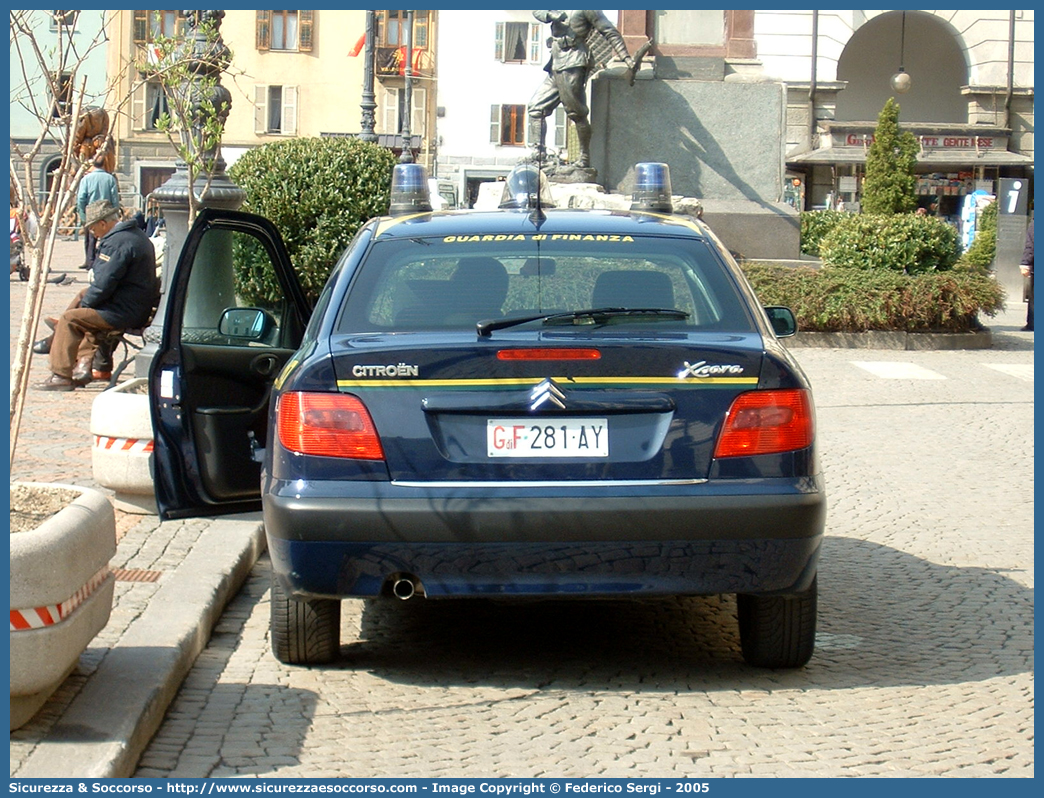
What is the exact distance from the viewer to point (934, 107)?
50.0 metres

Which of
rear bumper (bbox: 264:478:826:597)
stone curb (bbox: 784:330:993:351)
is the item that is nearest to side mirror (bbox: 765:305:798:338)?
rear bumper (bbox: 264:478:826:597)

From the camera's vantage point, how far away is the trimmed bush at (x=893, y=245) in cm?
1911

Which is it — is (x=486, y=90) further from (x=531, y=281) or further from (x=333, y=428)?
(x=333, y=428)

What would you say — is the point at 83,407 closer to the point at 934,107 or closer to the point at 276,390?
the point at 276,390

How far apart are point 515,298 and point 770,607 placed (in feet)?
4.29

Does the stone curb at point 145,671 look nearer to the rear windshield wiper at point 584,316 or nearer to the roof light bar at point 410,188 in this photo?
the rear windshield wiper at point 584,316

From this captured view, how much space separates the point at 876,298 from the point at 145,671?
14.2 m

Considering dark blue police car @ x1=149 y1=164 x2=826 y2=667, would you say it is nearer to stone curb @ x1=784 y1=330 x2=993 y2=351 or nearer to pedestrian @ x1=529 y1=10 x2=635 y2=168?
stone curb @ x1=784 y1=330 x2=993 y2=351

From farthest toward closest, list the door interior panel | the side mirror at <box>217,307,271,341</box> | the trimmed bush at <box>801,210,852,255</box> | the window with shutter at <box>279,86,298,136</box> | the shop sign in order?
the window with shutter at <box>279,86,298,136</box> < the shop sign < the trimmed bush at <box>801,210,852,255</box> < the side mirror at <box>217,307,271,341</box> < the door interior panel

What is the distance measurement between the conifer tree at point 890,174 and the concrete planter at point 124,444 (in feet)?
88.6

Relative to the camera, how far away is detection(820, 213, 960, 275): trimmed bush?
19109 millimetres

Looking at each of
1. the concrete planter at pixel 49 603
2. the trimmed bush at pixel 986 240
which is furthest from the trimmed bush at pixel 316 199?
the trimmed bush at pixel 986 240

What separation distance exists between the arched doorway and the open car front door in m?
45.0

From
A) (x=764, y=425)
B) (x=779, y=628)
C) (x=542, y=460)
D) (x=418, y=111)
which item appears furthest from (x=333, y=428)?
(x=418, y=111)
